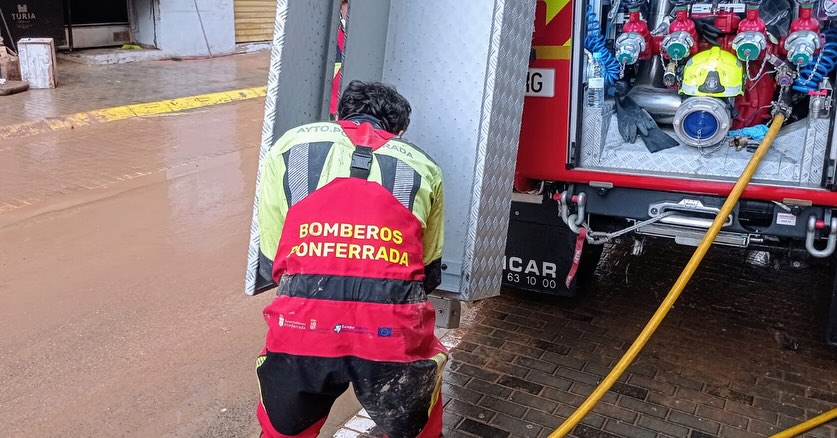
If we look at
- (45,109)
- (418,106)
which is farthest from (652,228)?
(45,109)

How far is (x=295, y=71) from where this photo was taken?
323cm

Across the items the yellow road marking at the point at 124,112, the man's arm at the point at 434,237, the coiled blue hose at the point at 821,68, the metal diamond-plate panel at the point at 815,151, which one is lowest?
the yellow road marking at the point at 124,112

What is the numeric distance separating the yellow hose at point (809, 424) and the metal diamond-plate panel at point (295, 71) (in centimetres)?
233

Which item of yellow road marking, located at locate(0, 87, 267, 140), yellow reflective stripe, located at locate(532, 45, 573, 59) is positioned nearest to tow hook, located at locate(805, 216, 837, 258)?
yellow reflective stripe, located at locate(532, 45, 573, 59)

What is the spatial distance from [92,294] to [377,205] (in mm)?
3176

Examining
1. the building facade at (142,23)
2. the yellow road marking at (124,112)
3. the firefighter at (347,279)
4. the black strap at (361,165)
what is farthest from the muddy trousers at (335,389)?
the building facade at (142,23)

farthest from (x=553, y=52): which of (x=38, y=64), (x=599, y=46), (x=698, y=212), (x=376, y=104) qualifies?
(x=38, y=64)

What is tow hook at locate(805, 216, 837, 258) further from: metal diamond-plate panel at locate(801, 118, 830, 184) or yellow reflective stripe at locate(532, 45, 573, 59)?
yellow reflective stripe at locate(532, 45, 573, 59)

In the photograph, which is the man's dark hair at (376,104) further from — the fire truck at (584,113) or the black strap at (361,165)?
the fire truck at (584,113)

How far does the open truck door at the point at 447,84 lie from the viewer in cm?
324

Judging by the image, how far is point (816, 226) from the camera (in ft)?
11.9

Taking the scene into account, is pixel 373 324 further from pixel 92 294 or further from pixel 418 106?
pixel 92 294

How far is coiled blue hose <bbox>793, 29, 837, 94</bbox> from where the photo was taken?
369 centimetres

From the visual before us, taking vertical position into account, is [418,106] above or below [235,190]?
above
